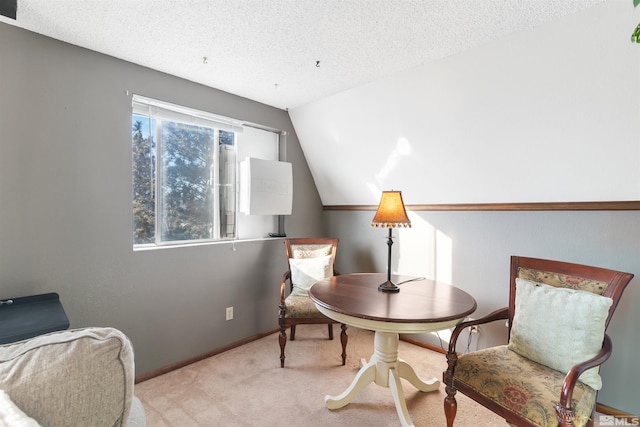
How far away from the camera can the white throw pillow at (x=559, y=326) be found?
1.41 m

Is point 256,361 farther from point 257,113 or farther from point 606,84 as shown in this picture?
point 606,84

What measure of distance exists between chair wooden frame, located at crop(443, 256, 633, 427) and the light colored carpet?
16.1 inches

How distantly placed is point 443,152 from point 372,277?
1141mm

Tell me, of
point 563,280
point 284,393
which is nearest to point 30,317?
point 284,393

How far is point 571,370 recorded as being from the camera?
4.13 ft

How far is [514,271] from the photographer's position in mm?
1879

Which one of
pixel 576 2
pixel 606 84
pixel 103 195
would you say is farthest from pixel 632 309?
pixel 103 195

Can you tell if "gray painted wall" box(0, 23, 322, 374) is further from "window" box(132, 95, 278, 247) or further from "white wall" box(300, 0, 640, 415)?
"white wall" box(300, 0, 640, 415)

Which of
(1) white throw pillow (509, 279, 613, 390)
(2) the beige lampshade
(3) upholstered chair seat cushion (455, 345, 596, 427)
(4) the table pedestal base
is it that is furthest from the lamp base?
(1) white throw pillow (509, 279, 613, 390)

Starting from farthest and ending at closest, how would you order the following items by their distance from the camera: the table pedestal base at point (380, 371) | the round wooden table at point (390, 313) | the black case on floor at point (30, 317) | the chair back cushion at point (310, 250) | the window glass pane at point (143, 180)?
the chair back cushion at point (310, 250) → the window glass pane at point (143, 180) → the table pedestal base at point (380, 371) → the round wooden table at point (390, 313) → the black case on floor at point (30, 317)

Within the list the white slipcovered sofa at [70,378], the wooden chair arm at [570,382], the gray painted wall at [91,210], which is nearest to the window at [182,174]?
the gray painted wall at [91,210]

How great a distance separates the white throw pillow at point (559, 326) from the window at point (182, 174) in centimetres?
233

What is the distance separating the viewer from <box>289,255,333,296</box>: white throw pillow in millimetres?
2740

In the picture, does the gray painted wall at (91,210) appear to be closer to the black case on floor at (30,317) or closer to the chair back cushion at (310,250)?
the black case on floor at (30,317)
